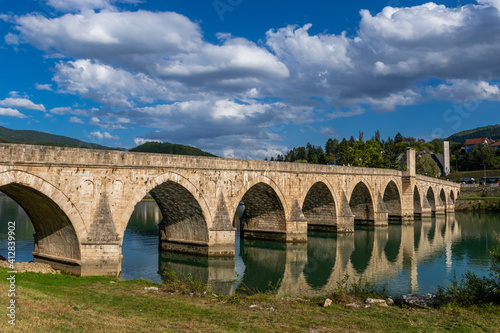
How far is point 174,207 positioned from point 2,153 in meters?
9.98

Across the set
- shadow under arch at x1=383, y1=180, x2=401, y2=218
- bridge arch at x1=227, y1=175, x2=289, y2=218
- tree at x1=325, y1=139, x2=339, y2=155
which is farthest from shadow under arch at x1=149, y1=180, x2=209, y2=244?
tree at x1=325, y1=139, x2=339, y2=155

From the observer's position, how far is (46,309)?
9.20m

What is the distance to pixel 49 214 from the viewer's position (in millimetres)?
16375

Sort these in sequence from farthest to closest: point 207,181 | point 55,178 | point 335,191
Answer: point 335,191, point 207,181, point 55,178

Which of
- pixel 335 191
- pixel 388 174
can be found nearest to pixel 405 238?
pixel 335 191

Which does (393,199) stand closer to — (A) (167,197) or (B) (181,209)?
(B) (181,209)

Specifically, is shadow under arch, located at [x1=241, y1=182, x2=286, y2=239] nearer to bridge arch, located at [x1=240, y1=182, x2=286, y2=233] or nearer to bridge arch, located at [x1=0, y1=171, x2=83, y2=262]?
bridge arch, located at [x1=240, y1=182, x2=286, y2=233]

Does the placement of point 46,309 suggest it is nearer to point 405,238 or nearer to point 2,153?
point 2,153

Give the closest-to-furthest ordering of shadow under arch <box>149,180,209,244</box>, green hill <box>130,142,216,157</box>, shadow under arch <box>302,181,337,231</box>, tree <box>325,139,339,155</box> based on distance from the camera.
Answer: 1. shadow under arch <box>149,180,209,244</box>
2. shadow under arch <box>302,181,337,231</box>
3. tree <box>325,139,339,155</box>
4. green hill <box>130,142,216,157</box>

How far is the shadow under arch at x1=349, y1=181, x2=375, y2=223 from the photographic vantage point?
38031mm

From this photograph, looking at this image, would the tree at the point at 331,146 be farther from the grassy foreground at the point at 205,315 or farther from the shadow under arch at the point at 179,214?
the grassy foreground at the point at 205,315

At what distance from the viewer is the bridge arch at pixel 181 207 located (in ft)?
67.0

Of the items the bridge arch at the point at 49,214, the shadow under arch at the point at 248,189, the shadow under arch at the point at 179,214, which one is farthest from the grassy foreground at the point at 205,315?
the shadow under arch at the point at 248,189

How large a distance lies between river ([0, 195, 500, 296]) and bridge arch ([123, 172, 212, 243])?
4.26 ft
